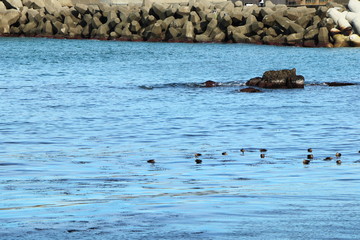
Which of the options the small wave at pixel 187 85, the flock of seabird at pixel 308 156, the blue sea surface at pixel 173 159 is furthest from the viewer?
the small wave at pixel 187 85

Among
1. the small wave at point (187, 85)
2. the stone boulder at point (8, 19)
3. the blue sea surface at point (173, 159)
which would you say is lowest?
the stone boulder at point (8, 19)

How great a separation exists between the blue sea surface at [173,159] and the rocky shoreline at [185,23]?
26547mm

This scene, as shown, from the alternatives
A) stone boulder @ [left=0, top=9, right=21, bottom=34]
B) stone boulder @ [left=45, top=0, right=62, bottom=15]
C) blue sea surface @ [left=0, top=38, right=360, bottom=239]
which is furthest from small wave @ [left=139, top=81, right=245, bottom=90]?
stone boulder @ [left=0, top=9, right=21, bottom=34]

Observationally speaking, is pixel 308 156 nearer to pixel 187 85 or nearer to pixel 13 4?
pixel 187 85

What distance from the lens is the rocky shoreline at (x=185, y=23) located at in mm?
66000

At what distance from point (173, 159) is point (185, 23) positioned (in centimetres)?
5866

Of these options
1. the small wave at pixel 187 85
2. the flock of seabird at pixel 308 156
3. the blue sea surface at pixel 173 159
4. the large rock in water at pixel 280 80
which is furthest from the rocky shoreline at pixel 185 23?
the flock of seabird at pixel 308 156

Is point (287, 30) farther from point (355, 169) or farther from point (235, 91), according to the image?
point (355, 169)

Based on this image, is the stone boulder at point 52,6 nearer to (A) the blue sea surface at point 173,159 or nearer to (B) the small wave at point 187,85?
(A) the blue sea surface at point 173,159

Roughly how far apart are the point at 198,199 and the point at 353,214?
1.97 meters

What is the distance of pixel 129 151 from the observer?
16203 millimetres

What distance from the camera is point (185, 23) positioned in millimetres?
72938

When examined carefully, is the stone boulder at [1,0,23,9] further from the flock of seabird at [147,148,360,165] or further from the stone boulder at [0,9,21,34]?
the flock of seabird at [147,148,360,165]

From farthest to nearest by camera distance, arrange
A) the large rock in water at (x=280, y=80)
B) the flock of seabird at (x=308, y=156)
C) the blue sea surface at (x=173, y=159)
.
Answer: the large rock in water at (x=280, y=80), the flock of seabird at (x=308, y=156), the blue sea surface at (x=173, y=159)
